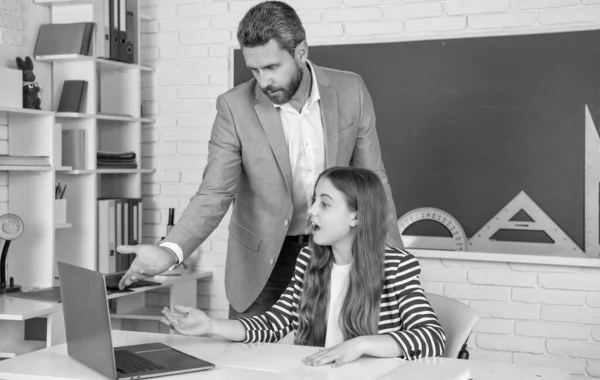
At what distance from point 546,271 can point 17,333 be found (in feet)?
7.01

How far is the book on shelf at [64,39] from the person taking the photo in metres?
3.39

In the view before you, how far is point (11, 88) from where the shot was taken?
3.09m

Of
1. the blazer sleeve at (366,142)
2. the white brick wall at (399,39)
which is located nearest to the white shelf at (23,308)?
the white brick wall at (399,39)

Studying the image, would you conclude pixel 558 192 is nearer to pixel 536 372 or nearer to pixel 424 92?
A: pixel 424 92

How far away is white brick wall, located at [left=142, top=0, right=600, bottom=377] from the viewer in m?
3.13

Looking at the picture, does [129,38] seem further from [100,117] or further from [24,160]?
[24,160]

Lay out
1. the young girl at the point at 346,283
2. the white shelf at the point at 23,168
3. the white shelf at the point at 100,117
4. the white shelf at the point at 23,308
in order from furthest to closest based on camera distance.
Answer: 1. the white shelf at the point at 100,117
2. the white shelf at the point at 23,168
3. the white shelf at the point at 23,308
4. the young girl at the point at 346,283

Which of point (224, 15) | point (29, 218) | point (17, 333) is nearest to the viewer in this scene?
point (17, 333)

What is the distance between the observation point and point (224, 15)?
3662 millimetres

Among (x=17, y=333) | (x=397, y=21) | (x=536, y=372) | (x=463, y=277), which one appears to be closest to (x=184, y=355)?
(x=536, y=372)

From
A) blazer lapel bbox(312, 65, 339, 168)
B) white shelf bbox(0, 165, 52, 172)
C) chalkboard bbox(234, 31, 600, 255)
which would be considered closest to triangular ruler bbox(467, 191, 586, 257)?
chalkboard bbox(234, 31, 600, 255)

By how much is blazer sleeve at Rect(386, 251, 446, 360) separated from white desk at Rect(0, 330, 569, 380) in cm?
5

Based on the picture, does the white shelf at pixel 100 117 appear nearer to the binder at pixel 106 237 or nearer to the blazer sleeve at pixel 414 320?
the binder at pixel 106 237

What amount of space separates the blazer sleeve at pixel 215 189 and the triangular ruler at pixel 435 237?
1218 millimetres
